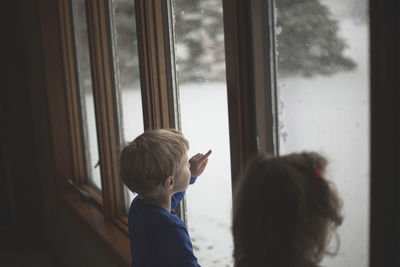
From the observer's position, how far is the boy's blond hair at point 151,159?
3.58 feet

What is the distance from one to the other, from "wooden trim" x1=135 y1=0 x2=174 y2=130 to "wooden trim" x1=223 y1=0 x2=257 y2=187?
460 mm

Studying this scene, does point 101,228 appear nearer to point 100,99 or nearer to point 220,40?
point 100,99

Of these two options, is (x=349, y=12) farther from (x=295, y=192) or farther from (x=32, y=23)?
(x=32, y=23)

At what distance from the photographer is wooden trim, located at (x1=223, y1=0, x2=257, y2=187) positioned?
102 centimetres

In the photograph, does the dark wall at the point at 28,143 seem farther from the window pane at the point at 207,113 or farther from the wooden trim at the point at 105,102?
the window pane at the point at 207,113

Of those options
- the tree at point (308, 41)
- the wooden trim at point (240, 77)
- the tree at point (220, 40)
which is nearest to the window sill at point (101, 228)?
the tree at point (220, 40)

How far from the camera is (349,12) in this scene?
78cm

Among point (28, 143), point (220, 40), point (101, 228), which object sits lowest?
point (101, 228)

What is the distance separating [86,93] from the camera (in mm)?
2643

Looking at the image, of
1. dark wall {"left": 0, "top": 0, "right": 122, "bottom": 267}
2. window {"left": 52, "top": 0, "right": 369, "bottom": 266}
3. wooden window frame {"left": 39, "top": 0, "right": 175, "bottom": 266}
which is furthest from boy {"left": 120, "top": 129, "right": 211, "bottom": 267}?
dark wall {"left": 0, "top": 0, "right": 122, "bottom": 267}

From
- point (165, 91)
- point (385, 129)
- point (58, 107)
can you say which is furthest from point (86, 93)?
point (385, 129)

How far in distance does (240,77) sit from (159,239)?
46 cm

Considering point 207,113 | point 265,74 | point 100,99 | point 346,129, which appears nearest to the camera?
point 346,129

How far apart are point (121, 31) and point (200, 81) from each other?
2.45ft
